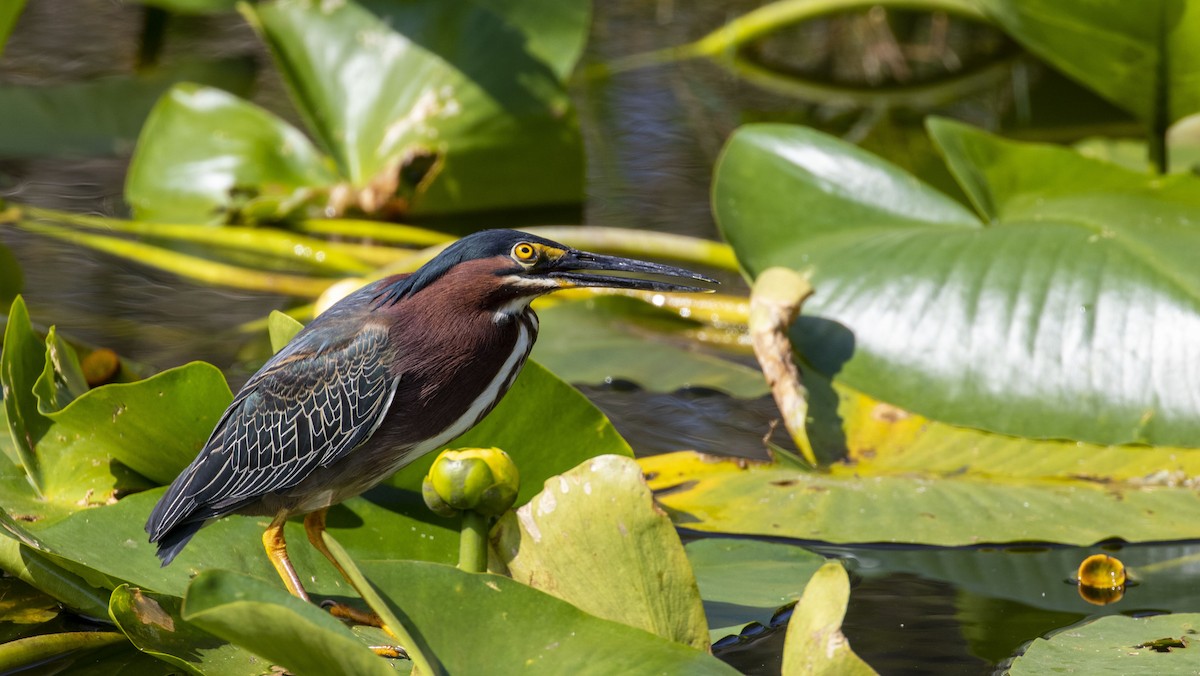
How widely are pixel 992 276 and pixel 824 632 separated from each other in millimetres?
1854

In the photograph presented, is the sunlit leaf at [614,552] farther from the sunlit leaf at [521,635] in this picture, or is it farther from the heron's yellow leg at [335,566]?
the heron's yellow leg at [335,566]

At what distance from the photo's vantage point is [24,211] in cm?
533

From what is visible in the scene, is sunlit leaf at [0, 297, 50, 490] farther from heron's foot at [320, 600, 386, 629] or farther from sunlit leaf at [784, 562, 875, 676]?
sunlit leaf at [784, 562, 875, 676]

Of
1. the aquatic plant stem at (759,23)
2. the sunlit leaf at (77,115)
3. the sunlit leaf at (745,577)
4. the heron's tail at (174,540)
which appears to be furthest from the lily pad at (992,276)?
the sunlit leaf at (77,115)

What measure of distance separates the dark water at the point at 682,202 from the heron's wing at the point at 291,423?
84cm

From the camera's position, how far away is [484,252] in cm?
256

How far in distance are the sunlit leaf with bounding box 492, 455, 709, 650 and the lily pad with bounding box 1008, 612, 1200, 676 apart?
62cm

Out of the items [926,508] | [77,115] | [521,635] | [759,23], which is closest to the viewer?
[521,635]

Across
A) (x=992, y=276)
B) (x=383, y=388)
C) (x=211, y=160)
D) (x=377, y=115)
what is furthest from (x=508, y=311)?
(x=211, y=160)

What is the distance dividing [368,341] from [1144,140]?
464 centimetres

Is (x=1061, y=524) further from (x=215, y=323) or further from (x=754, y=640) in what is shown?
(x=215, y=323)

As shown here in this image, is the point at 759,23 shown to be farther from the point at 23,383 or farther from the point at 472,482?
the point at 472,482

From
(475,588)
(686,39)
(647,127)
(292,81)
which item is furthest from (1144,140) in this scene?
(475,588)

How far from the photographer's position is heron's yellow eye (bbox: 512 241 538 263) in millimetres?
2531
